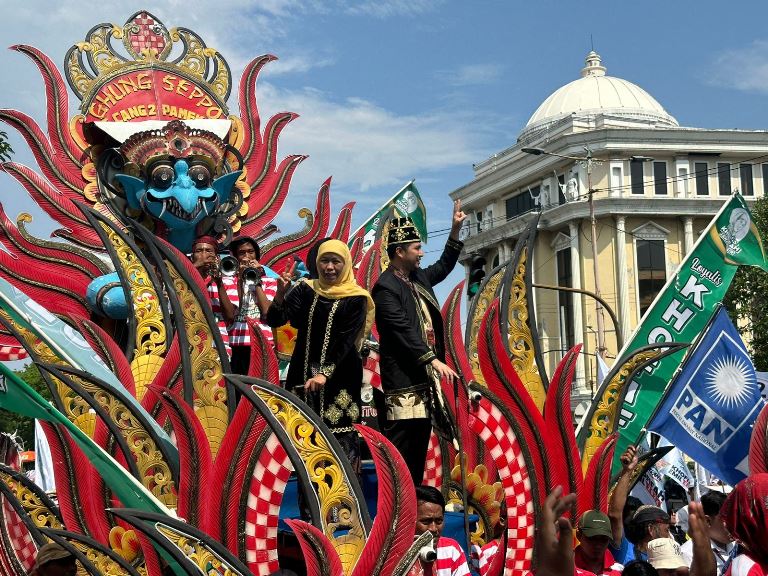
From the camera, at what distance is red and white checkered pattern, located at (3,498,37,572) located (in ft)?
20.8

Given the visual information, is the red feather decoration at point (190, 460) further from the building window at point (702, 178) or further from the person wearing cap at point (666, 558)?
the building window at point (702, 178)

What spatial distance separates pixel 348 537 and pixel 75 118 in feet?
23.2

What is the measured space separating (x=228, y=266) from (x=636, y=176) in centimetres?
3734

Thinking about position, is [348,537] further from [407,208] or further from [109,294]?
[407,208]

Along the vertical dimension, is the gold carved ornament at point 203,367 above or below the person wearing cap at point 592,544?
above

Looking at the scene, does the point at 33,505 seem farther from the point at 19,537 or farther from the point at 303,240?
the point at 303,240

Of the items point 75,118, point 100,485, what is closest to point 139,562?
point 100,485

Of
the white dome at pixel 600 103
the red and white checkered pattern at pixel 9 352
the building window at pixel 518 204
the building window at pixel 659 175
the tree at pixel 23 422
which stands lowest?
the tree at pixel 23 422

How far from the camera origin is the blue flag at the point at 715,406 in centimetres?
759

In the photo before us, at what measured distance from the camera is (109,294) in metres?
9.14

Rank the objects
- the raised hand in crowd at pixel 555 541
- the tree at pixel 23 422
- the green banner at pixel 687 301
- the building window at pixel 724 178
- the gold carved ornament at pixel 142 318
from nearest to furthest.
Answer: the raised hand in crowd at pixel 555 541
the gold carved ornament at pixel 142 318
the green banner at pixel 687 301
the tree at pixel 23 422
the building window at pixel 724 178

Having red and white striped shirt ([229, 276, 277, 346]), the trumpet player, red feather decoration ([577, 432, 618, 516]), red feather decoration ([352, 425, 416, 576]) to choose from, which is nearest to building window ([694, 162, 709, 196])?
the trumpet player

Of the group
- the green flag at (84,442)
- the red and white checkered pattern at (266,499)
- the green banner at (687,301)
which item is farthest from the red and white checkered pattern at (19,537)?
the green banner at (687,301)

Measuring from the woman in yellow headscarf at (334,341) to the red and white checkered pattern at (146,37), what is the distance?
576cm
